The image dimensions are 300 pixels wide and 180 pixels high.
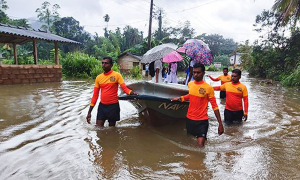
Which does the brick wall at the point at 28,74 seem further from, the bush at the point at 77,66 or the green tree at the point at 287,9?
the green tree at the point at 287,9

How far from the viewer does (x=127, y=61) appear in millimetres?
30500

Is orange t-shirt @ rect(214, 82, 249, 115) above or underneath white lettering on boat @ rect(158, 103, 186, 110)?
above

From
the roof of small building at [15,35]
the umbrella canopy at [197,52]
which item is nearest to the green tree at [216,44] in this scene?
the roof of small building at [15,35]

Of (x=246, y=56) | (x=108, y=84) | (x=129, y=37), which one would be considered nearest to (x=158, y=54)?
(x=108, y=84)

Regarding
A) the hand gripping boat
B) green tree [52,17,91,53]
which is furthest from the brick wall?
green tree [52,17,91,53]

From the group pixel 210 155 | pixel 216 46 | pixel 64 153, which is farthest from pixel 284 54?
pixel 216 46

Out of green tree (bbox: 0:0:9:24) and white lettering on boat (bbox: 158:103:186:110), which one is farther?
green tree (bbox: 0:0:9:24)

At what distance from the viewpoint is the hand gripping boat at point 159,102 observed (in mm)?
4361

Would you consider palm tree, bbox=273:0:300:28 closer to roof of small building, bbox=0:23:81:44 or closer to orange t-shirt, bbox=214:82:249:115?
orange t-shirt, bbox=214:82:249:115

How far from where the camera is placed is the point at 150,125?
5.26 metres

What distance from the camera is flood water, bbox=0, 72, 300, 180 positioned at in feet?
10.2

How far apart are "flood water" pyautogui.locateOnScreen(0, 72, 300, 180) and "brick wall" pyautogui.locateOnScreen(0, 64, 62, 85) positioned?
646 cm

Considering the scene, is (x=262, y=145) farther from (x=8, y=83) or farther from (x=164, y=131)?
(x=8, y=83)

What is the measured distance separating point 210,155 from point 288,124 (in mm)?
3535
